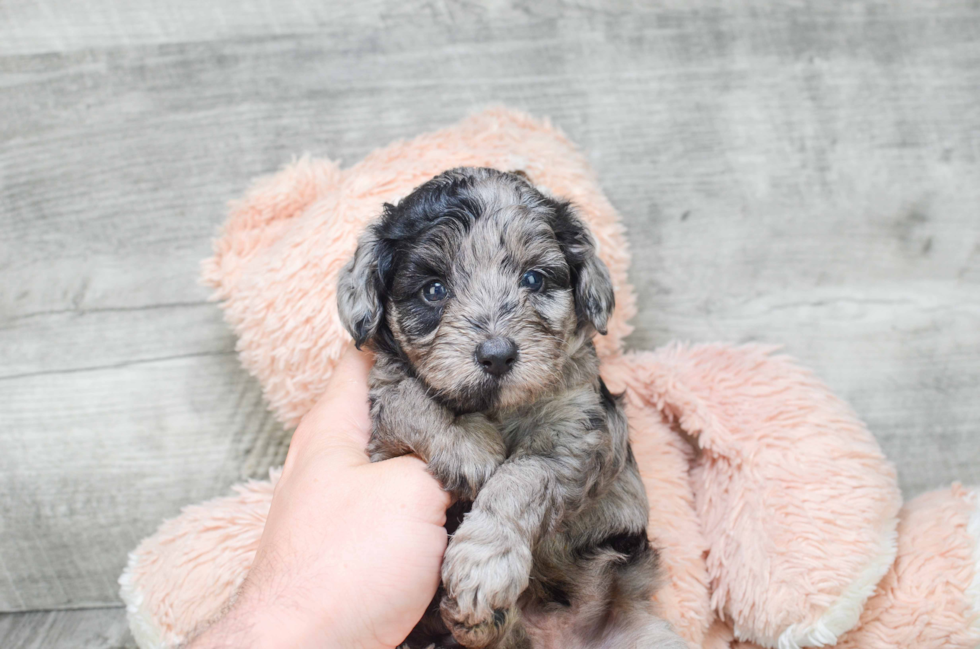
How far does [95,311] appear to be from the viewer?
351cm

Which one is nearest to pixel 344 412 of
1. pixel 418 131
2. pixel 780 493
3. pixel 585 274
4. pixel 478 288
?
pixel 478 288

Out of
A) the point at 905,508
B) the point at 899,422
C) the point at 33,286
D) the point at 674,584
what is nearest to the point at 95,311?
the point at 33,286

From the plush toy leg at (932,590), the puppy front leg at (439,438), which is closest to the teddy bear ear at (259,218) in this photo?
the puppy front leg at (439,438)

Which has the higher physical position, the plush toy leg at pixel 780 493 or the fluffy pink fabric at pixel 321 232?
the fluffy pink fabric at pixel 321 232

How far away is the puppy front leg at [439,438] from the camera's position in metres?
2.06

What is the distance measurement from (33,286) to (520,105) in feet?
9.16

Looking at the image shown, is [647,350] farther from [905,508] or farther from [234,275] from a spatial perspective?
[234,275]

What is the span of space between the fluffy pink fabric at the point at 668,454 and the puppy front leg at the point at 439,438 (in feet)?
2.13

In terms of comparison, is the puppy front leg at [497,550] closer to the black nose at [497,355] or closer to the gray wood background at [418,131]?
the black nose at [497,355]

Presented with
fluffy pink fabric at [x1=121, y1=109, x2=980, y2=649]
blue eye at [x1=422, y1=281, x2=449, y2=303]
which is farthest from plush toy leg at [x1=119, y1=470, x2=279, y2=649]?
blue eye at [x1=422, y1=281, x2=449, y2=303]

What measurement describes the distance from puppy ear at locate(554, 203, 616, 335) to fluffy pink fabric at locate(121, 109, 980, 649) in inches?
21.1

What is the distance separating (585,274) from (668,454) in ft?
3.79

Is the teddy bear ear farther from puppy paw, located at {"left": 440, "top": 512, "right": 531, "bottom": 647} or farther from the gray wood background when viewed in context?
puppy paw, located at {"left": 440, "top": 512, "right": 531, "bottom": 647}

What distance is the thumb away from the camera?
236cm
